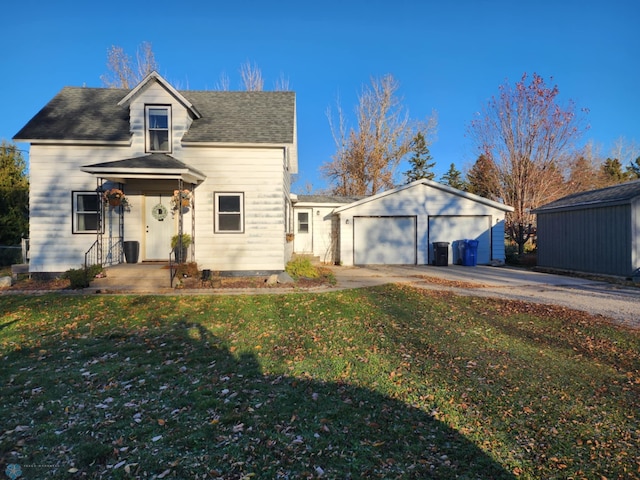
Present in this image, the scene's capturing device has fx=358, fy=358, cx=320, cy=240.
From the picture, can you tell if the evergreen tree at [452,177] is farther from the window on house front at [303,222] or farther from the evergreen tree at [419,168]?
the window on house front at [303,222]

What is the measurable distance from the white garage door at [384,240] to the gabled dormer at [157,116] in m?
8.91

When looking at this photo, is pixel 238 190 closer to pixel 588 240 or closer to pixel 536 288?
pixel 536 288

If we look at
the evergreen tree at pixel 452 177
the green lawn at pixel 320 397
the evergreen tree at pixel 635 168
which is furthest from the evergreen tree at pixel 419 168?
the green lawn at pixel 320 397

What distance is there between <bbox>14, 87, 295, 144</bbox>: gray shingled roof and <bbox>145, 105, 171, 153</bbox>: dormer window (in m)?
0.61

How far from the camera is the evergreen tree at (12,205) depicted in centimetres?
1916

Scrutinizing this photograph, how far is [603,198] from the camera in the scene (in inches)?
500

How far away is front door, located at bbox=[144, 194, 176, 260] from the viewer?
11.6 metres

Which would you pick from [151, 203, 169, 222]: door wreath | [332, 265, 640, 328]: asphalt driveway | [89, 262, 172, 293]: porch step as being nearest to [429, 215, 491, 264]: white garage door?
[332, 265, 640, 328]: asphalt driveway

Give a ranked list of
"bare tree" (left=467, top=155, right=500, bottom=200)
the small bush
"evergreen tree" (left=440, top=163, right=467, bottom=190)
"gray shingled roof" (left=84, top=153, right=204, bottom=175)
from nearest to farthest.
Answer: "gray shingled roof" (left=84, top=153, right=204, bottom=175), the small bush, "bare tree" (left=467, top=155, right=500, bottom=200), "evergreen tree" (left=440, top=163, right=467, bottom=190)

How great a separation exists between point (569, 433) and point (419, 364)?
5.70ft

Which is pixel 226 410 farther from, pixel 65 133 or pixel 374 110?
pixel 374 110

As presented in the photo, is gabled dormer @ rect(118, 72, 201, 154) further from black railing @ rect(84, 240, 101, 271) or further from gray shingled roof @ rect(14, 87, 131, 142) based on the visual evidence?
black railing @ rect(84, 240, 101, 271)

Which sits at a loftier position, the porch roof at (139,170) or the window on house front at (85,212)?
the porch roof at (139,170)

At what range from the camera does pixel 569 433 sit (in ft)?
9.69
